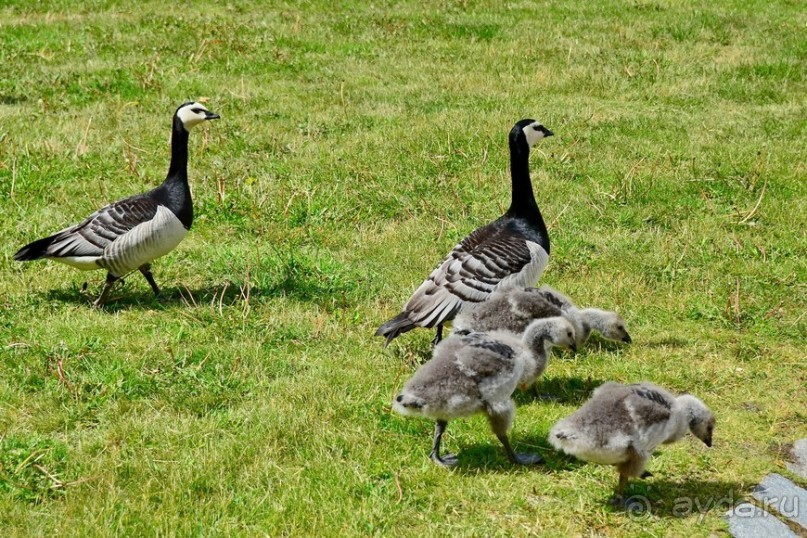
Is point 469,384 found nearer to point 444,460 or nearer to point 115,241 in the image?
point 444,460

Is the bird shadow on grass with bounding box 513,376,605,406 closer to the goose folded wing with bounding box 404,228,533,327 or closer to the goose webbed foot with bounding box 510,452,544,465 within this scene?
the goose folded wing with bounding box 404,228,533,327

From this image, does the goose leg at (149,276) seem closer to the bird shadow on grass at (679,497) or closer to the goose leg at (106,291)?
the goose leg at (106,291)

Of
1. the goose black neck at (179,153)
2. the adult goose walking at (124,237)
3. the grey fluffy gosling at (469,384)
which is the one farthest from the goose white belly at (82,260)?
the grey fluffy gosling at (469,384)

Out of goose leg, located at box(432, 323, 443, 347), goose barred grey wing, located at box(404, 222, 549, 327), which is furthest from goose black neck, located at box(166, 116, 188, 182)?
goose leg, located at box(432, 323, 443, 347)

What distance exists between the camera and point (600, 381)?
838 centimetres

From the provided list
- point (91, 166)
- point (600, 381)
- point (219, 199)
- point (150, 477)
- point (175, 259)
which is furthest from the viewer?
point (91, 166)

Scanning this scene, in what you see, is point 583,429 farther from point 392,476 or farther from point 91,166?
point 91,166

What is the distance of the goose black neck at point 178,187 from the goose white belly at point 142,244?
0.14 meters

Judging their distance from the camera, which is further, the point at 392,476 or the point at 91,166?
the point at 91,166

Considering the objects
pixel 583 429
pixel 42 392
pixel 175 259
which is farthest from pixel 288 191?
pixel 583 429

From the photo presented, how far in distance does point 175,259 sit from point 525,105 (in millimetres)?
7852

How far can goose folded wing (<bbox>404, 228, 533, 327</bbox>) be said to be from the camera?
841 cm

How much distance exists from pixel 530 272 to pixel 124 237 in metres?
4.14

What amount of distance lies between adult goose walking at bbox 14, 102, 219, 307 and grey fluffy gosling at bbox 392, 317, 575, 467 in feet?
13.2
